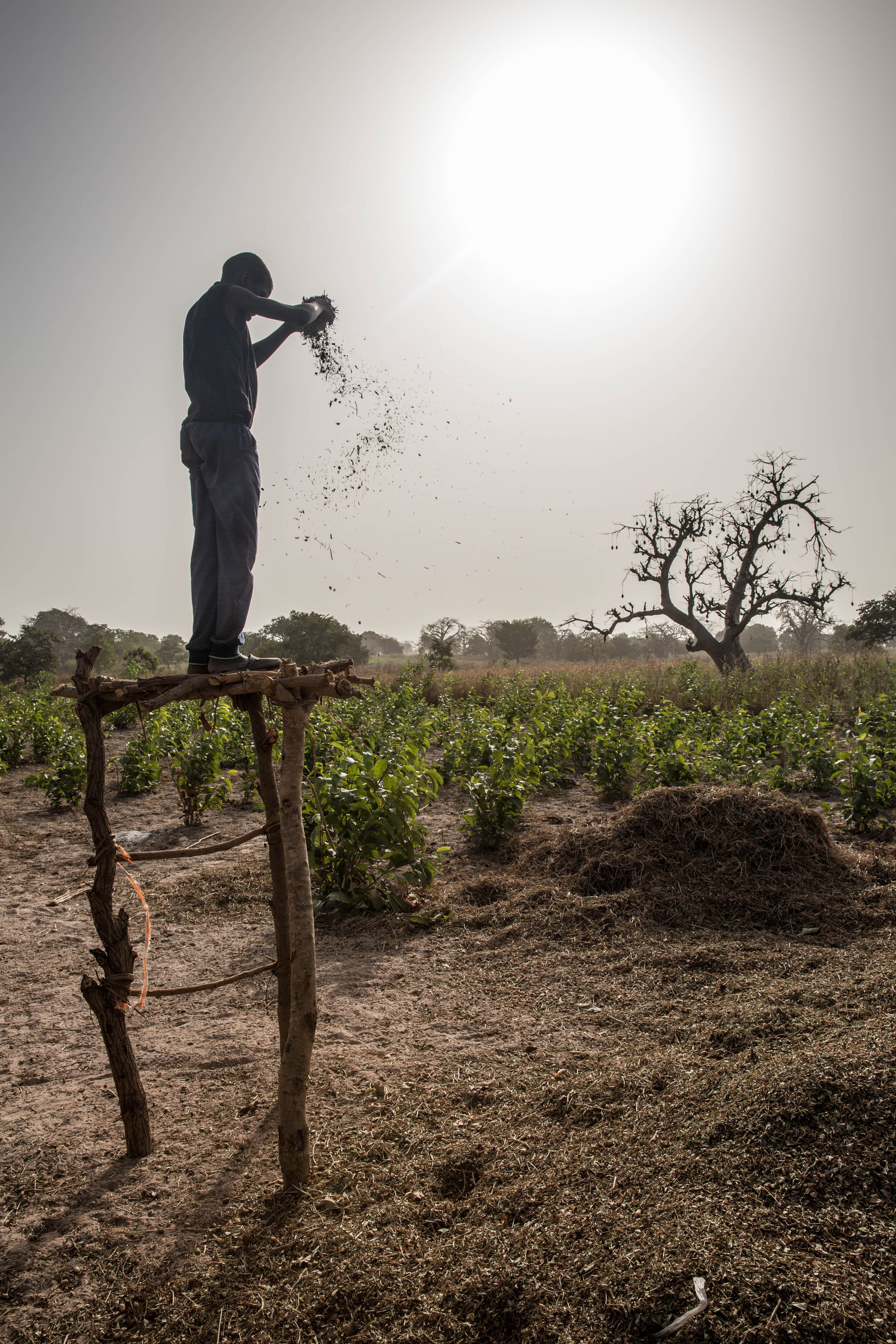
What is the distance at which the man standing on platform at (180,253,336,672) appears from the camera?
3.05 metres

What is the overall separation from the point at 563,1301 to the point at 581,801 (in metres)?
7.41

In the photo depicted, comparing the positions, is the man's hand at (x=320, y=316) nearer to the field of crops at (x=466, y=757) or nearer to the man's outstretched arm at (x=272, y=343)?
the man's outstretched arm at (x=272, y=343)

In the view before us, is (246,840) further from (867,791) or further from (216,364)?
(867,791)

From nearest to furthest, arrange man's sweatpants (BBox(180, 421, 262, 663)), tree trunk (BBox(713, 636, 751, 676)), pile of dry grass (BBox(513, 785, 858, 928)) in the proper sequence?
man's sweatpants (BBox(180, 421, 262, 663)) → pile of dry grass (BBox(513, 785, 858, 928)) → tree trunk (BBox(713, 636, 751, 676))

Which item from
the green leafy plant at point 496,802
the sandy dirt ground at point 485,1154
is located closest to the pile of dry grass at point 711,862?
the sandy dirt ground at point 485,1154

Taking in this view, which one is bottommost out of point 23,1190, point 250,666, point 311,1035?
point 23,1190

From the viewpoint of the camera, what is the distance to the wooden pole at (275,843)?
2877mm

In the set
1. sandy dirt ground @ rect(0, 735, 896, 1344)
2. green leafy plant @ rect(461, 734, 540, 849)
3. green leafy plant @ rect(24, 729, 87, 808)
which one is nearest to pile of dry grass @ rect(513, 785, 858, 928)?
sandy dirt ground @ rect(0, 735, 896, 1344)

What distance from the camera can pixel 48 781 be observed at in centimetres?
922

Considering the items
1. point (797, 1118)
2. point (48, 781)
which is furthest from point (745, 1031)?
point (48, 781)

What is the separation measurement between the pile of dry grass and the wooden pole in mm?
2777

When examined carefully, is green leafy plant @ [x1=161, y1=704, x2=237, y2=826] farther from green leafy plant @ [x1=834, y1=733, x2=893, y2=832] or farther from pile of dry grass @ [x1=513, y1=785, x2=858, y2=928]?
green leafy plant @ [x1=834, y1=733, x2=893, y2=832]

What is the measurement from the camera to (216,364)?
3088 millimetres

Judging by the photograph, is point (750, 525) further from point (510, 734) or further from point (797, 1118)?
point (797, 1118)
